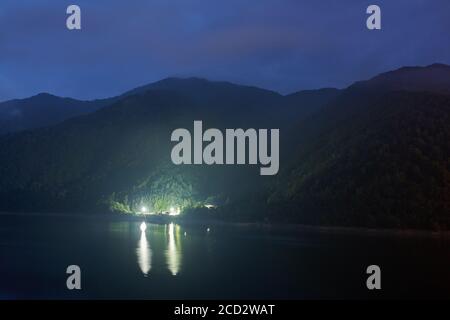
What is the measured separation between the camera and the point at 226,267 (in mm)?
66250

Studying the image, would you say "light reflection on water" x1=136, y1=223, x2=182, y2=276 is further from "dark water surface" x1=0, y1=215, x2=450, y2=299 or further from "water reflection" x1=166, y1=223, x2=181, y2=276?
"dark water surface" x1=0, y1=215, x2=450, y2=299

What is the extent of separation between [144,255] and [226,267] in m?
15.8

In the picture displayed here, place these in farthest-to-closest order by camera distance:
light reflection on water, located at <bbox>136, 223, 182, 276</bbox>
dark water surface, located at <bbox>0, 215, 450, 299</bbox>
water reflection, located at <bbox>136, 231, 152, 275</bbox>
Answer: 1. water reflection, located at <bbox>136, 231, 152, 275</bbox>
2. light reflection on water, located at <bbox>136, 223, 182, 276</bbox>
3. dark water surface, located at <bbox>0, 215, 450, 299</bbox>

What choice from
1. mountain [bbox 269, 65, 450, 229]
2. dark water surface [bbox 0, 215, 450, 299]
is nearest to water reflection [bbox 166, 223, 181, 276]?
dark water surface [bbox 0, 215, 450, 299]

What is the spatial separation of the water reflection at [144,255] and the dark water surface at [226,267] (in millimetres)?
118

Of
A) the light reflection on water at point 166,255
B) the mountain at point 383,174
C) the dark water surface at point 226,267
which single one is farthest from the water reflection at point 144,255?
the mountain at point 383,174

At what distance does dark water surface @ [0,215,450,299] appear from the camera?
51.0 m

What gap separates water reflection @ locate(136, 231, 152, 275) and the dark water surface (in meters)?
0.12

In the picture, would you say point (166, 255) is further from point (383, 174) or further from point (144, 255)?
point (383, 174)

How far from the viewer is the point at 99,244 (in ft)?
305

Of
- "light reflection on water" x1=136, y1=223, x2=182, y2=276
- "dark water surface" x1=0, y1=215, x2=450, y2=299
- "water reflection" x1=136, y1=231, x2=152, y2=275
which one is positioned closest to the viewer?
"dark water surface" x1=0, y1=215, x2=450, y2=299

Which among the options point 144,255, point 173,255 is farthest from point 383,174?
point 144,255
